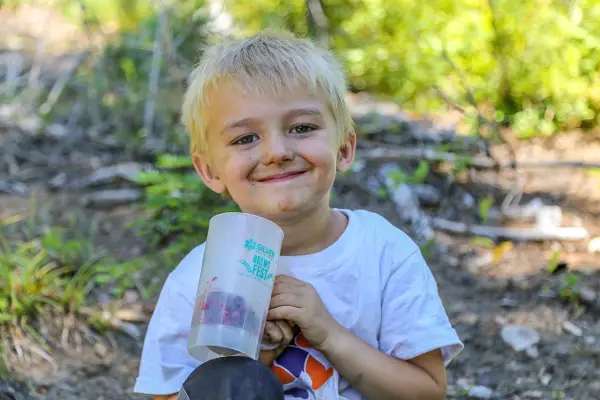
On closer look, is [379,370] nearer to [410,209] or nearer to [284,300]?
[284,300]

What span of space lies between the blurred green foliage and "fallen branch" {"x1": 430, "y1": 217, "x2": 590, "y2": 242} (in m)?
1.03

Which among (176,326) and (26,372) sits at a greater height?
(176,326)

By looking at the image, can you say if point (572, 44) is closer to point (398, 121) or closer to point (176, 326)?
point (398, 121)

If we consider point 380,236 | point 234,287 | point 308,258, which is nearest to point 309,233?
point 308,258

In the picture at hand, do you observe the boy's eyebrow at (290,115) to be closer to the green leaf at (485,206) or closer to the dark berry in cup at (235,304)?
the dark berry in cup at (235,304)

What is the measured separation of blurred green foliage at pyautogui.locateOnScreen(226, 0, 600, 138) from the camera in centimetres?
496

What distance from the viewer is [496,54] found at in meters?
5.27

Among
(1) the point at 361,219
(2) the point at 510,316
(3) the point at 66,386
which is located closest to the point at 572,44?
(2) the point at 510,316

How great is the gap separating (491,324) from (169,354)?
5.39 ft

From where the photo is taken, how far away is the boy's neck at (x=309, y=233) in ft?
6.55

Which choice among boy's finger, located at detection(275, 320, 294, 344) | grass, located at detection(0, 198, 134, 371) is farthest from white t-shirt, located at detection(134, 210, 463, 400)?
grass, located at detection(0, 198, 134, 371)

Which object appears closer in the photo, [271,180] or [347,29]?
[271,180]

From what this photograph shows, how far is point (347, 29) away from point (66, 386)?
404cm

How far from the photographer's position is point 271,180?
190 cm
